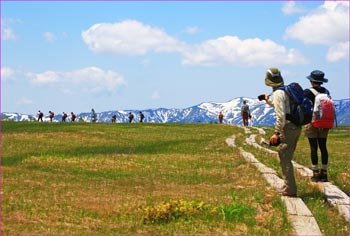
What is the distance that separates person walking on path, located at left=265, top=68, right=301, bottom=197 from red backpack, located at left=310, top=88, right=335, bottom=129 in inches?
71.3

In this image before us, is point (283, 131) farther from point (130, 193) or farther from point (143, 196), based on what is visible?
point (130, 193)

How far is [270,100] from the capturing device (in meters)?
11.5

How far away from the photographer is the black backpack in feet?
36.8

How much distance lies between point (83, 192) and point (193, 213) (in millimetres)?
3592

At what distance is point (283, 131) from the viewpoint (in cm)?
1135

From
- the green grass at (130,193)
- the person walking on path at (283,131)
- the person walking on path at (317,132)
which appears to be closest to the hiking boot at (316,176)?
the person walking on path at (317,132)

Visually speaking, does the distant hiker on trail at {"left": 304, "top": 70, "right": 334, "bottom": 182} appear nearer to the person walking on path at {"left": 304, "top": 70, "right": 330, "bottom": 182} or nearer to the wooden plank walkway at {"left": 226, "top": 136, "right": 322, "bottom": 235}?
the person walking on path at {"left": 304, "top": 70, "right": 330, "bottom": 182}

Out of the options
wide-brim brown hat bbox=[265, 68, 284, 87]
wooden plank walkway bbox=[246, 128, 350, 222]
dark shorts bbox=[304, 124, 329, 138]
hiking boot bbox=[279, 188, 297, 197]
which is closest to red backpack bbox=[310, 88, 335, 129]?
dark shorts bbox=[304, 124, 329, 138]

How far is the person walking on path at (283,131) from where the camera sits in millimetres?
11164

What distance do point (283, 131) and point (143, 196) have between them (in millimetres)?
3630

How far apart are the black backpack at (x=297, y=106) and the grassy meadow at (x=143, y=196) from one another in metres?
1.85

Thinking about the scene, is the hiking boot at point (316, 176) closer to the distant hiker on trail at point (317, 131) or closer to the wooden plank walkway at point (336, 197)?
the distant hiker on trail at point (317, 131)

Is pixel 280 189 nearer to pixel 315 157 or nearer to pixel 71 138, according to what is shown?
pixel 315 157

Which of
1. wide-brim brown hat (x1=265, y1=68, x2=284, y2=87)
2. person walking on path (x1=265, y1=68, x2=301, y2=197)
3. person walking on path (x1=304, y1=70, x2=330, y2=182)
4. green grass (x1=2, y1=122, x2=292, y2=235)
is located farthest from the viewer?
person walking on path (x1=304, y1=70, x2=330, y2=182)
